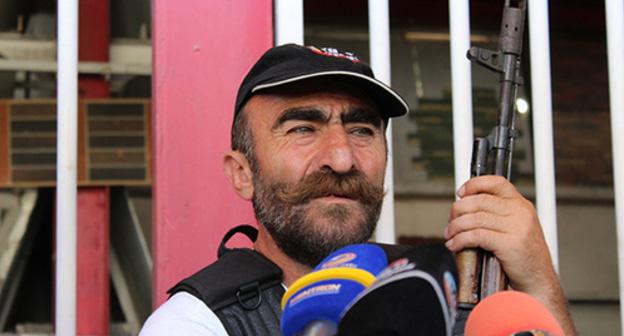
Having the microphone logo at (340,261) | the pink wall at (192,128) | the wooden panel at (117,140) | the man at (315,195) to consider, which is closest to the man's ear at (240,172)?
the man at (315,195)

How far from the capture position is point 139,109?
140 inches

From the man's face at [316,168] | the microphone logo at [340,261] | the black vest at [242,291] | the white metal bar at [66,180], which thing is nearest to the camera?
the microphone logo at [340,261]

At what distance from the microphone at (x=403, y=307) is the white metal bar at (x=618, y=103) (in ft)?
3.95

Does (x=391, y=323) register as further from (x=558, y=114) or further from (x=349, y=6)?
(x=558, y=114)

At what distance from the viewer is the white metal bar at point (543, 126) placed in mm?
2107

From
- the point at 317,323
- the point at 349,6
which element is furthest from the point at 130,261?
the point at 317,323

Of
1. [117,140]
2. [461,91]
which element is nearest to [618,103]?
[461,91]

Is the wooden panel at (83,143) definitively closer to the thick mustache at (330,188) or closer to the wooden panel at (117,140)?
the wooden panel at (117,140)

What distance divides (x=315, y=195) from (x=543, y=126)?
70cm

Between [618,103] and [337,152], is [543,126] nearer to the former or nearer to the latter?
[618,103]

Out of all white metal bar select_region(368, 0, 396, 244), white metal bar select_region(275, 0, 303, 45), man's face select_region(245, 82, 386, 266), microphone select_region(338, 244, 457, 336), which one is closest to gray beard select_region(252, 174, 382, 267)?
man's face select_region(245, 82, 386, 266)

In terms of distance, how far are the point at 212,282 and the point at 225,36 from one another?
0.74 metres

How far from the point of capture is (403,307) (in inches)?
39.9

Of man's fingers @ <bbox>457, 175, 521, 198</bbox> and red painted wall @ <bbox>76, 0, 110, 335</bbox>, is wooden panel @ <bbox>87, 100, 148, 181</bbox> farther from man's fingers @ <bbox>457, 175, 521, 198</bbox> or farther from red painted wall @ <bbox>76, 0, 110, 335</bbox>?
man's fingers @ <bbox>457, 175, 521, 198</bbox>
